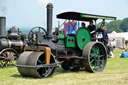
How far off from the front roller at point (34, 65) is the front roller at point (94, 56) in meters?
1.16

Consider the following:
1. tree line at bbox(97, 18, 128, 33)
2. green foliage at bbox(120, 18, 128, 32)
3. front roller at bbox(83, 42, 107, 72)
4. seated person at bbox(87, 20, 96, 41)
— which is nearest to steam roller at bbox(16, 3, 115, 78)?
front roller at bbox(83, 42, 107, 72)

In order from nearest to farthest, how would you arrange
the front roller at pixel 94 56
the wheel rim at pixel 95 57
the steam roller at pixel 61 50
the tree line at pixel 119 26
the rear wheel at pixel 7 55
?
1. the steam roller at pixel 61 50
2. the front roller at pixel 94 56
3. the wheel rim at pixel 95 57
4. the rear wheel at pixel 7 55
5. the tree line at pixel 119 26

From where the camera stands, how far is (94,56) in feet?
25.8

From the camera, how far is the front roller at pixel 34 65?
6.27 metres

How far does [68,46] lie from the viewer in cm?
762

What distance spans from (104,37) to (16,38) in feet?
12.5

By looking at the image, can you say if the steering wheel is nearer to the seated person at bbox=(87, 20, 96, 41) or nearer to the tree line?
the seated person at bbox=(87, 20, 96, 41)

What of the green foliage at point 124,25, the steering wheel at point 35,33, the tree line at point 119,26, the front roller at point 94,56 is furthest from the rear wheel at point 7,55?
the green foliage at point 124,25

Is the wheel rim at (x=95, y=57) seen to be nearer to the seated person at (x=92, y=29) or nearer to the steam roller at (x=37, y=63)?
the seated person at (x=92, y=29)

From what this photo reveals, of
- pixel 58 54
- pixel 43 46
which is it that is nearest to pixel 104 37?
pixel 58 54

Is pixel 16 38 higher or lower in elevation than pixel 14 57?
higher

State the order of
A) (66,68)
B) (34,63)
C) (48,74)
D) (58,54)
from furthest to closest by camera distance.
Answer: (66,68), (58,54), (48,74), (34,63)

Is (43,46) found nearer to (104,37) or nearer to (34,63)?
(34,63)

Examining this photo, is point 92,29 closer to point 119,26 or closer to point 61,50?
point 61,50
